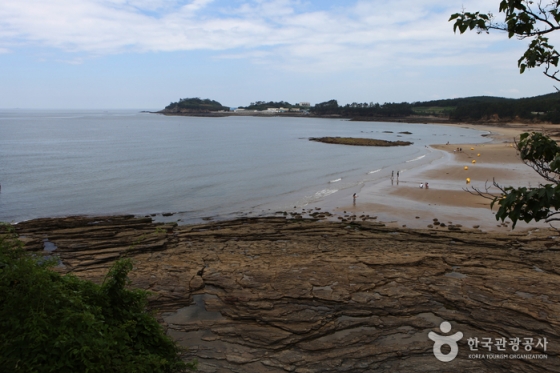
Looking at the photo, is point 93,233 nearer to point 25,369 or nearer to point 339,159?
point 25,369

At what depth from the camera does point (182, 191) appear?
113 ft

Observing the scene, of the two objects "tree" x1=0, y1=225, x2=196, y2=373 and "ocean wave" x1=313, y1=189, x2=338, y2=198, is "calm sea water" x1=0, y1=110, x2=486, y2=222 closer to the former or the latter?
"ocean wave" x1=313, y1=189, x2=338, y2=198

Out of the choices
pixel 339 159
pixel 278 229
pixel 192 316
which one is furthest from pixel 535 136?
pixel 339 159

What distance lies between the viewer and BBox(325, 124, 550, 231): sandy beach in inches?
965

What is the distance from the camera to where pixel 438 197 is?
3114 cm

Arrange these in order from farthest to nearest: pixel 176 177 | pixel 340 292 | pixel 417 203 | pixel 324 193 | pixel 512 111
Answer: pixel 512 111 → pixel 176 177 → pixel 324 193 → pixel 417 203 → pixel 340 292

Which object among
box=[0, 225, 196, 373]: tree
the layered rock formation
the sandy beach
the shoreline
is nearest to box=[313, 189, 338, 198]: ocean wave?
the shoreline

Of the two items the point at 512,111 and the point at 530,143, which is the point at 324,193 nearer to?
the point at 530,143

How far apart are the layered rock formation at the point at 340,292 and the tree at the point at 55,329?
8.57 feet

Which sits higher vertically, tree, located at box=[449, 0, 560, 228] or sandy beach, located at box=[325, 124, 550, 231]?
tree, located at box=[449, 0, 560, 228]

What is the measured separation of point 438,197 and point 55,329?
1165 inches

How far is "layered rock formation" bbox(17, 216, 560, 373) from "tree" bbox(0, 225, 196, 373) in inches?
103

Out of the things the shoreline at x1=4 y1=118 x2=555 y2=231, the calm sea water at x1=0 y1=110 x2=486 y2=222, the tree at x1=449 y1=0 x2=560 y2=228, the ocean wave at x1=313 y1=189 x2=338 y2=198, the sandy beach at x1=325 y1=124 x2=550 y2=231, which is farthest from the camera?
the ocean wave at x1=313 y1=189 x2=338 y2=198

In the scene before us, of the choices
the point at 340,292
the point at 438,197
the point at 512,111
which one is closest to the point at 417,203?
the point at 438,197
